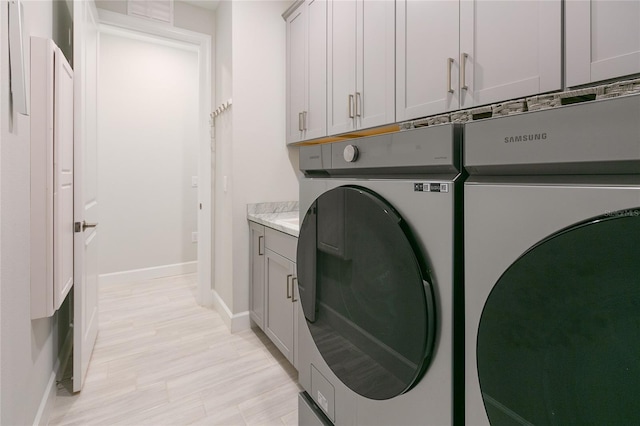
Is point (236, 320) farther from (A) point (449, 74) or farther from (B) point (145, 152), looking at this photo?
(B) point (145, 152)

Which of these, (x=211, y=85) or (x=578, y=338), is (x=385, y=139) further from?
(x=211, y=85)

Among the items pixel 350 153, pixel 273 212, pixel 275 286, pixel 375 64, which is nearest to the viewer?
pixel 350 153

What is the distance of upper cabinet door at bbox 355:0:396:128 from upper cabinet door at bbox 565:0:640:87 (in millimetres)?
735

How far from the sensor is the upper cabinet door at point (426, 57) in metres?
1.30

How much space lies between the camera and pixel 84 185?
1.83 m

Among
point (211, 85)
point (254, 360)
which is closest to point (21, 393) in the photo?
point (254, 360)

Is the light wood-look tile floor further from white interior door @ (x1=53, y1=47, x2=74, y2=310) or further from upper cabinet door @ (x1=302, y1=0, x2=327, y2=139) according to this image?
upper cabinet door @ (x1=302, y1=0, x2=327, y2=139)

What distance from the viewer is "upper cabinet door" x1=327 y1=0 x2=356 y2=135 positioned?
1.82 metres

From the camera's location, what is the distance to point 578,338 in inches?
17.4

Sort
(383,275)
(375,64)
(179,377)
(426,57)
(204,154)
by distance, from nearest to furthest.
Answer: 1. (383,275)
2. (426,57)
3. (375,64)
4. (179,377)
5. (204,154)

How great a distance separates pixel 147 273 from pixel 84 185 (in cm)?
210

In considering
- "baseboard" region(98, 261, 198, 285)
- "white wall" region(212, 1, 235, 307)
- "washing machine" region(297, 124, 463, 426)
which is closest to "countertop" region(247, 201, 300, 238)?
"white wall" region(212, 1, 235, 307)

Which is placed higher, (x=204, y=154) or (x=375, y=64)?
(x=375, y=64)

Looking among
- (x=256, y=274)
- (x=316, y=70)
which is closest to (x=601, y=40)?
(x=316, y=70)
